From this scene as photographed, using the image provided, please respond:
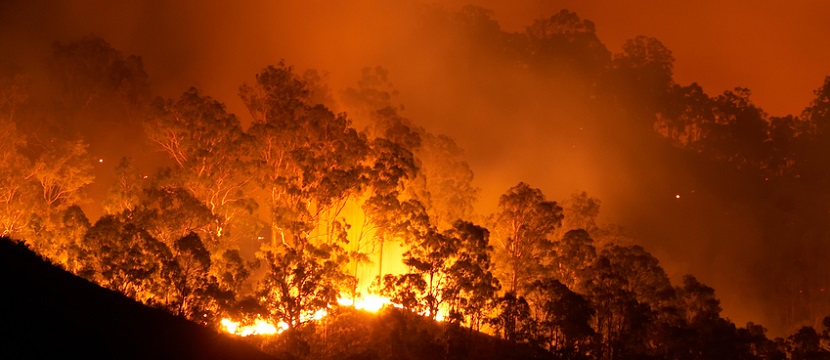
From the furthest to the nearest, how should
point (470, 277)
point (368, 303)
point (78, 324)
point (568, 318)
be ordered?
point (368, 303) → point (568, 318) → point (470, 277) → point (78, 324)

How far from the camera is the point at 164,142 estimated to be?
3173 centimetres

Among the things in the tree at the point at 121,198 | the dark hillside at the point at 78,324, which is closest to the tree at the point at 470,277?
the tree at the point at 121,198

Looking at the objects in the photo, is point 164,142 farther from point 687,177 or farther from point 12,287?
point 687,177

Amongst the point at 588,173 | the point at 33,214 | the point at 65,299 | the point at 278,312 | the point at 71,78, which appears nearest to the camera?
the point at 65,299

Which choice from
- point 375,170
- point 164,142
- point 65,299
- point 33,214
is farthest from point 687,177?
point 65,299

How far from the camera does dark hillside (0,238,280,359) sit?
12594mm

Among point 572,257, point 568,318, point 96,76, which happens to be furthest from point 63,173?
point 572,257

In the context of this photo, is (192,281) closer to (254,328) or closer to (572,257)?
(254,328)

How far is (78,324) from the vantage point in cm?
1384

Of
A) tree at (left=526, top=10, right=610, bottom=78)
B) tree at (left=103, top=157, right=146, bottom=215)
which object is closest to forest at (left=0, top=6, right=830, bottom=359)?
tree at (left=103, top=157, right=146, bottom=215)

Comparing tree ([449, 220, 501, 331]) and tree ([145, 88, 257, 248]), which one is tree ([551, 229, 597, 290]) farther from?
tree ([145, 88, 257, 248])

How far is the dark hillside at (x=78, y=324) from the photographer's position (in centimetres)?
1259

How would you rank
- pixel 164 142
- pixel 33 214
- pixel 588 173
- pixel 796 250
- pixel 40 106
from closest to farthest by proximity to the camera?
pixel 33 214, pixel 164 142, pixel 40 106, pixel 796 250, pixel 588 173

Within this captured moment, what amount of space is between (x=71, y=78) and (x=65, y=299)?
3492 centimetres
